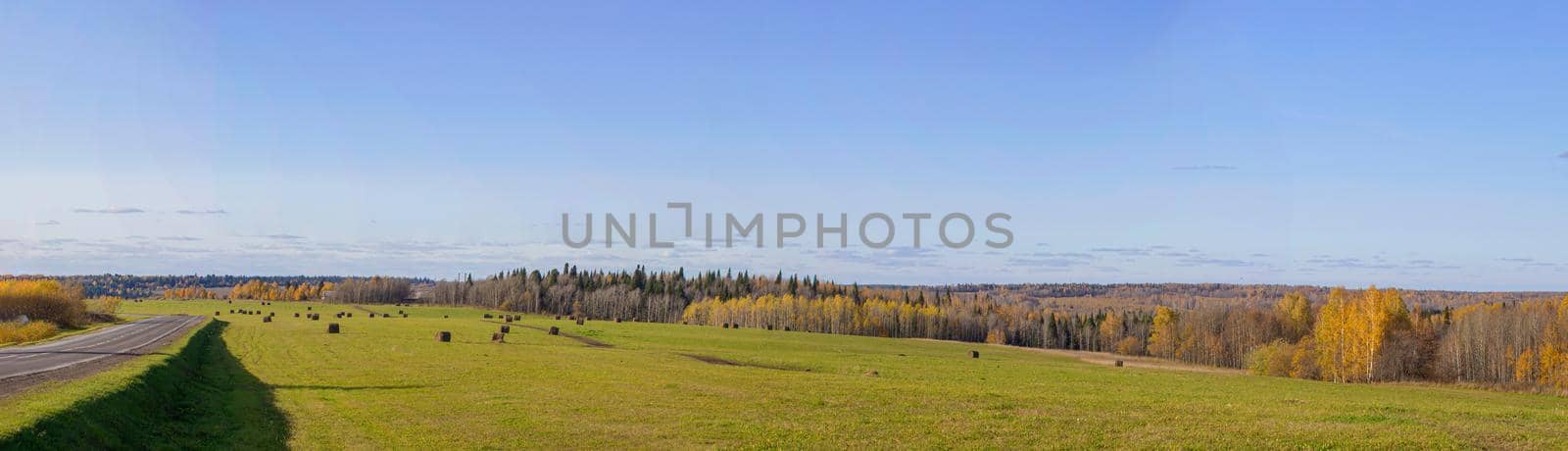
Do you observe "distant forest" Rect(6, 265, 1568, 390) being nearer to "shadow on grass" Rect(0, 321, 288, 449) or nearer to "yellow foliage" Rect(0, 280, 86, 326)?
"yellow foliage" Rect(0, 280, 86, 326)

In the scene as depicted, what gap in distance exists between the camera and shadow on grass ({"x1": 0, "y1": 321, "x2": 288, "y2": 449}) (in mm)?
21442

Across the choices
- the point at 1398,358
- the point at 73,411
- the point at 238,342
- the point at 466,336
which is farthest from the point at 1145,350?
the point at 73,411

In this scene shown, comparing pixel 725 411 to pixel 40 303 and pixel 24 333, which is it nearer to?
pixel 24 333

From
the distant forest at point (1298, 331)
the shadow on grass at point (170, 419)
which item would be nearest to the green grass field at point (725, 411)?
the shadow on grass at point (170, 419)

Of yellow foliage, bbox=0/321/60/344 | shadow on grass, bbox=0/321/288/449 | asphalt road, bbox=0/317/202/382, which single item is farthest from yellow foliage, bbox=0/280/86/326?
shadow on grass, bbox=0/321/288/449

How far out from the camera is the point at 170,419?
28.4 m

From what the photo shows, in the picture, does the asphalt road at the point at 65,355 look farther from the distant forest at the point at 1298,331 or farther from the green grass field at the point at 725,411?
the distant forest at the point at 1298,331

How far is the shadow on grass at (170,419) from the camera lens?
844 inches

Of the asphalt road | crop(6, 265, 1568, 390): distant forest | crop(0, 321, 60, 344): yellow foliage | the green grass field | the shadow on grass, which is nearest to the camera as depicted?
the shadow on grass

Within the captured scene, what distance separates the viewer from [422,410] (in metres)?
29.9

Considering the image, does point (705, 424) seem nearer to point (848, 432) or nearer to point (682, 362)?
point (848, 432)

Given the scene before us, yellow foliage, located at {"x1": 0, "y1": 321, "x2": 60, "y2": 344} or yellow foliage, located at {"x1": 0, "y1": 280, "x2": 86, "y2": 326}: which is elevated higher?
yellow foliage, located at {"x1": 0, "y1": 280, "x2": 86, "y2": 326}

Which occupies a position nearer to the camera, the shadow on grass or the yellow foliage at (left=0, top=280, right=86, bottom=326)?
the shadow on grass

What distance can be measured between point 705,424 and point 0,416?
17303 mm
